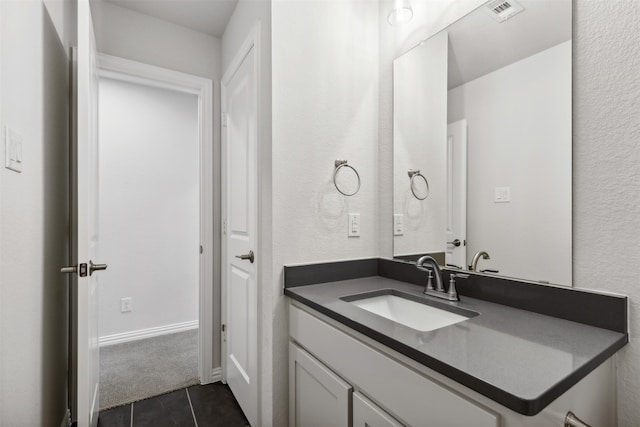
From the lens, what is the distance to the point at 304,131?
1.46 metres

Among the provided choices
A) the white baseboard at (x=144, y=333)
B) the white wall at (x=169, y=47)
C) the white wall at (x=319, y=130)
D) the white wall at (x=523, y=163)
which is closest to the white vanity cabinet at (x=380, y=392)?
the white wall at (x=319, y=130)

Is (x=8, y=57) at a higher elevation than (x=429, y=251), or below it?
higher

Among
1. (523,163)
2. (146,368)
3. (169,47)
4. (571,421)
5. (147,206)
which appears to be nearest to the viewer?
(571,421)

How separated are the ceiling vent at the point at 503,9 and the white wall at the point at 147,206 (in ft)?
8.71

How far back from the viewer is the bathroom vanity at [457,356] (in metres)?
0.65

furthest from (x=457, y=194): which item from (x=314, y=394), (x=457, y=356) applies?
(x=314, y=394)

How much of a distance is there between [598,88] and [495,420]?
0.95 meters

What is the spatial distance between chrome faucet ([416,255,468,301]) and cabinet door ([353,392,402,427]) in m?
0.50

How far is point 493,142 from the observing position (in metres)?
1.18

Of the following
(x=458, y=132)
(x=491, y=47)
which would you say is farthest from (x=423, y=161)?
(x=491, y=47)

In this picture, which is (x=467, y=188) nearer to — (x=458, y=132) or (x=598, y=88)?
(x=458, y=132)

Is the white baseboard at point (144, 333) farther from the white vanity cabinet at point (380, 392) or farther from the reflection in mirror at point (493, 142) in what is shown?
the reflection in mirror at point (493, 142)

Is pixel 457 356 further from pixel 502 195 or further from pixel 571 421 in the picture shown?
pixel 502 195

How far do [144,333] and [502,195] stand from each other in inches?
121
